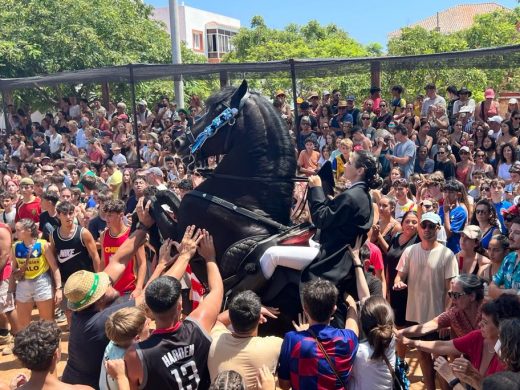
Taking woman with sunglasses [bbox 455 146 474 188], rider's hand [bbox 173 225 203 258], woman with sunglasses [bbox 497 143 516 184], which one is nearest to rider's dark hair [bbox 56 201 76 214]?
rider's hand [bbox 173 225 203 258]

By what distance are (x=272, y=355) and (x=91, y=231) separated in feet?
15.5

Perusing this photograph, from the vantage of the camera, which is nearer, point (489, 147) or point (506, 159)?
point (506, 159)

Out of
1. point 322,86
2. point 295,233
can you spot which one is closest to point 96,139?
point 295,233

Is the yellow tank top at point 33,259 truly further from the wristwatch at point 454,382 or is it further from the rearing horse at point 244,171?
the wristwatch at point 454,382

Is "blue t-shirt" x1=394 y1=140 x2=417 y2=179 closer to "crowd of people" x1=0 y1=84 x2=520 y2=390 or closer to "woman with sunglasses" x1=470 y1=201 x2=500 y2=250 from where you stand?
"crowd of people" x1=0 y1=84 x2=520 y2=390

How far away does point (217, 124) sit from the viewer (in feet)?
15.4

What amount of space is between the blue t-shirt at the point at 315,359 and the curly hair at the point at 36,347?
115 centimetres

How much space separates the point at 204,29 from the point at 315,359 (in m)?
61.2

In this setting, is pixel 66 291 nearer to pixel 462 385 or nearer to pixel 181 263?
pixel 181 263

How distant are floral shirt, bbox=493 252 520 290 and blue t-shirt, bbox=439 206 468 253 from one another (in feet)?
6.18

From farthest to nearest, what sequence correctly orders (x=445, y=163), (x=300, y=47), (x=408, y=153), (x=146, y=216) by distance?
(x=300, y=47) < (x=408, y=153) < (x=445, y=163) < (x=146, y=216)

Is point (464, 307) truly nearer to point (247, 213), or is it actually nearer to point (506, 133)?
point (247, 213)

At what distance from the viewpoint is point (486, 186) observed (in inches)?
279

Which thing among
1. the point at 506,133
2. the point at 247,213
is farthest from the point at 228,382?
the point at 506,133
